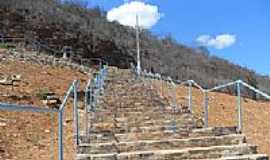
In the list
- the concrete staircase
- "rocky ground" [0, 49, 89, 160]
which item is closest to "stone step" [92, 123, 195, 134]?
the concrete staircase

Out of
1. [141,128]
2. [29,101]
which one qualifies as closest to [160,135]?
[141,128]

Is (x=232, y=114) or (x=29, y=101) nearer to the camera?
(x=29, y=101)

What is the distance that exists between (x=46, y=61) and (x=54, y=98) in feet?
30.8

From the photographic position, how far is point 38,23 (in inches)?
1609

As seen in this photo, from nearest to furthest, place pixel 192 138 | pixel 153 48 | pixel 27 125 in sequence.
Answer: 1. pixel 192 138
2. pixel 27 125
3. pixel 153 48

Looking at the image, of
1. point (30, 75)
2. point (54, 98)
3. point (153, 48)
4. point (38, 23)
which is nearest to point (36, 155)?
point (54, 98)

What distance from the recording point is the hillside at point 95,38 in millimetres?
39406

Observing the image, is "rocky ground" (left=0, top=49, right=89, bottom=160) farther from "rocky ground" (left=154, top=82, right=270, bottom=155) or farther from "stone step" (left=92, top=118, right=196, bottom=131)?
"rocky ground" (left=154, top=82, right=270, bottom=155)

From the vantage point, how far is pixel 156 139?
9086mm

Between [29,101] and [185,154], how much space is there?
8.32 m

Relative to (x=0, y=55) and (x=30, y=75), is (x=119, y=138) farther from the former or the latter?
(x=0, y=55)

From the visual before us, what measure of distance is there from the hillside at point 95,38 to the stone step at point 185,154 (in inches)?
1037

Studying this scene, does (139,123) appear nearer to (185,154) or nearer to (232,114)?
(185,154)

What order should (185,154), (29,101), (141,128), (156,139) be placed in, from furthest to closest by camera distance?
(29,101) → (141,128) → (156,139) → (185,154)
